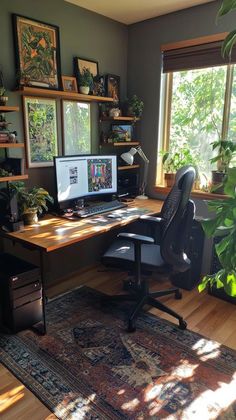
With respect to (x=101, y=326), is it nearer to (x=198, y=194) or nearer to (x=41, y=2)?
(x=198, y=194)

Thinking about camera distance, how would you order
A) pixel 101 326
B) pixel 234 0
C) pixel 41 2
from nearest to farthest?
pixel 234 0 < pixel 101 326 < pixel 41 2

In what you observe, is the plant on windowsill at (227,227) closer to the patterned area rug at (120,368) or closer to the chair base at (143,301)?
the patterned area rug at (120,368)

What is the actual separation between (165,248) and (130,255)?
32cm

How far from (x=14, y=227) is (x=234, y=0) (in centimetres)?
174

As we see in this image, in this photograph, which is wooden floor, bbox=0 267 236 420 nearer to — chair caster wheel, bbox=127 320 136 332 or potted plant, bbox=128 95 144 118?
chair caster wheel, bbox=127 320 136 332

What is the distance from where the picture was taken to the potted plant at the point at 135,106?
122 inches

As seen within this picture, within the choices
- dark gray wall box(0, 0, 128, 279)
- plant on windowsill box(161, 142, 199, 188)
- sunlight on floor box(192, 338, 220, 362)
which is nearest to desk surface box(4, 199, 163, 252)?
dark gray wall box(0, 0, 128, 279)

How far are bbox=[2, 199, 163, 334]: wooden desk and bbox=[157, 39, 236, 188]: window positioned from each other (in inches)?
34.5

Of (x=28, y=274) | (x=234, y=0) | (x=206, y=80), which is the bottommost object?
(x=28, y=274)

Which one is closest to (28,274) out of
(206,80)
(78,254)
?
(78,254)

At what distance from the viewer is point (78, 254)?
10.0 ft

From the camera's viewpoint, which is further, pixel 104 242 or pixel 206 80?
pixel 104 242

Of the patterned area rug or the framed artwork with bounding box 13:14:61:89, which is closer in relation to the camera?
the patterned area rug

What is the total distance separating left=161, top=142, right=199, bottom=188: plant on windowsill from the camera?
3.00 meters
